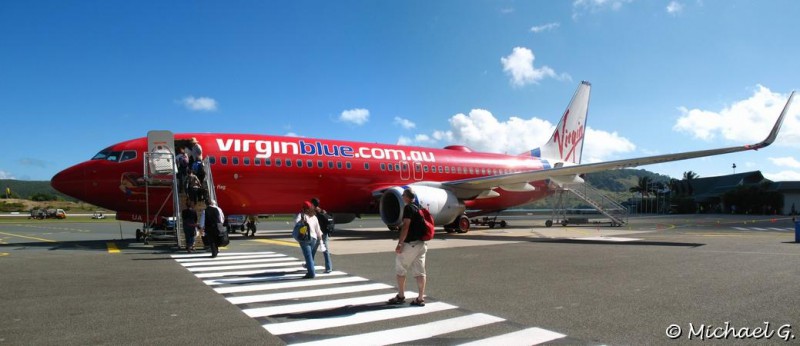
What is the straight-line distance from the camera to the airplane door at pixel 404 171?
2308cm

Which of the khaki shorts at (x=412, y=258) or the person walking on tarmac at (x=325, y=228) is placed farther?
the person walking on tarmac at (x=325, y=228)

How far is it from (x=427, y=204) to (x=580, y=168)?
6290 mm

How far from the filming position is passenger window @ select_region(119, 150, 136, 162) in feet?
54.6

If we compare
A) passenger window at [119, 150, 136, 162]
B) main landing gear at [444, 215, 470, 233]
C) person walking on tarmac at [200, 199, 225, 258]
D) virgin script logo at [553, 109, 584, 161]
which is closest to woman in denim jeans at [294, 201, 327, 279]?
person walking on tarmac at [200, 199, 225, 258]

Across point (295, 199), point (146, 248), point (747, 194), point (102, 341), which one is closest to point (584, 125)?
point (295, 199)

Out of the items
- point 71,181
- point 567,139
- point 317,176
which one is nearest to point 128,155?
point 71,181

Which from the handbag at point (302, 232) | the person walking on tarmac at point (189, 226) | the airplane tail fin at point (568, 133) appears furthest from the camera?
the airplane tail fin at point (568, 133)

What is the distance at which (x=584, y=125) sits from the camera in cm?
3269

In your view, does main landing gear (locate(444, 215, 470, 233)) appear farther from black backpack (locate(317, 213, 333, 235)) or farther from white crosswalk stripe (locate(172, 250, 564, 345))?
white crosswalk stripe (locate(172, 250, 564, 345))

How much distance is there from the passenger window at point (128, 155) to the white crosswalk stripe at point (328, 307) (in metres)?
8.21

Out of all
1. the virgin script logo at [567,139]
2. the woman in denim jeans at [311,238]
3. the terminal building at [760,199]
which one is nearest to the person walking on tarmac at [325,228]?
the woman in denim jeans at [311,238]

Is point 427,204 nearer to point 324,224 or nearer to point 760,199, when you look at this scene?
point 324,224

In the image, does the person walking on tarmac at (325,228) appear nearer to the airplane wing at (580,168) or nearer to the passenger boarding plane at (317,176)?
the passenger boarding plane at (317,176)

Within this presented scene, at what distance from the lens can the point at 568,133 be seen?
104ft
